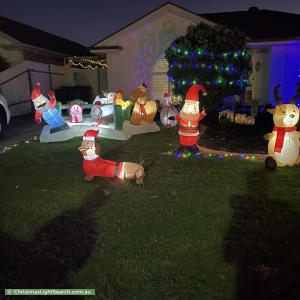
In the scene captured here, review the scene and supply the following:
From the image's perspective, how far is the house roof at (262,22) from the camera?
15.6 metres

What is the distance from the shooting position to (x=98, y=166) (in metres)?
5.88

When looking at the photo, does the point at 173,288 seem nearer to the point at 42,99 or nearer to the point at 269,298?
the point at 269,298

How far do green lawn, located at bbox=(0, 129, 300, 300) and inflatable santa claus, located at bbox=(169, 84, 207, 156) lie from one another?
803 millimetres

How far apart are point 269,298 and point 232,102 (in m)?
13.3

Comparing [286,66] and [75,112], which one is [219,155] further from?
[286,66]

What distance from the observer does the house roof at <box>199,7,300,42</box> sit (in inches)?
613

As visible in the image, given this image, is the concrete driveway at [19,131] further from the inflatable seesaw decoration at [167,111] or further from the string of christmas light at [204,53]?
the string of christmas light at [204,53]

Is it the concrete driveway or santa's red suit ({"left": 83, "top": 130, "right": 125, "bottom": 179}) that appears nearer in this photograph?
santa's red suit ({"left": 83, "top": 130, "right": 125, "bottom": 179})

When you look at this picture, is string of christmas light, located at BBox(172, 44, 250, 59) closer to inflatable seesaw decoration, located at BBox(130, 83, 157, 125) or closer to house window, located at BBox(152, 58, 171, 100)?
inflatable seesaw decoration, located at BBox(130, 83, 157, 125)

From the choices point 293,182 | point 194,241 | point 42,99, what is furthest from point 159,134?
point 194,241

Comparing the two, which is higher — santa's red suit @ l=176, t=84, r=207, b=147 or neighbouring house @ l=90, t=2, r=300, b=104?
neighbouring house @ l=90, t=2, r=300, b=104

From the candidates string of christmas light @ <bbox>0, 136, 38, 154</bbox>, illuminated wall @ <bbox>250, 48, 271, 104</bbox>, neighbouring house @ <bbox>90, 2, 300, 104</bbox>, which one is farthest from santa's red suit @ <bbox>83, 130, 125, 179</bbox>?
illuminated wall @ <bbox>250, 48, 271, 104</bbox>

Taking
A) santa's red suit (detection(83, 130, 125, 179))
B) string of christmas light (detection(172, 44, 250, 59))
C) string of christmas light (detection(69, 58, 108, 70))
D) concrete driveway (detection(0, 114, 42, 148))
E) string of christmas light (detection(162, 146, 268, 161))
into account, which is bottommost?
concrete driveway (detection(0, 114, 42, 148))

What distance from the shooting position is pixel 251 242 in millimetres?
3887
